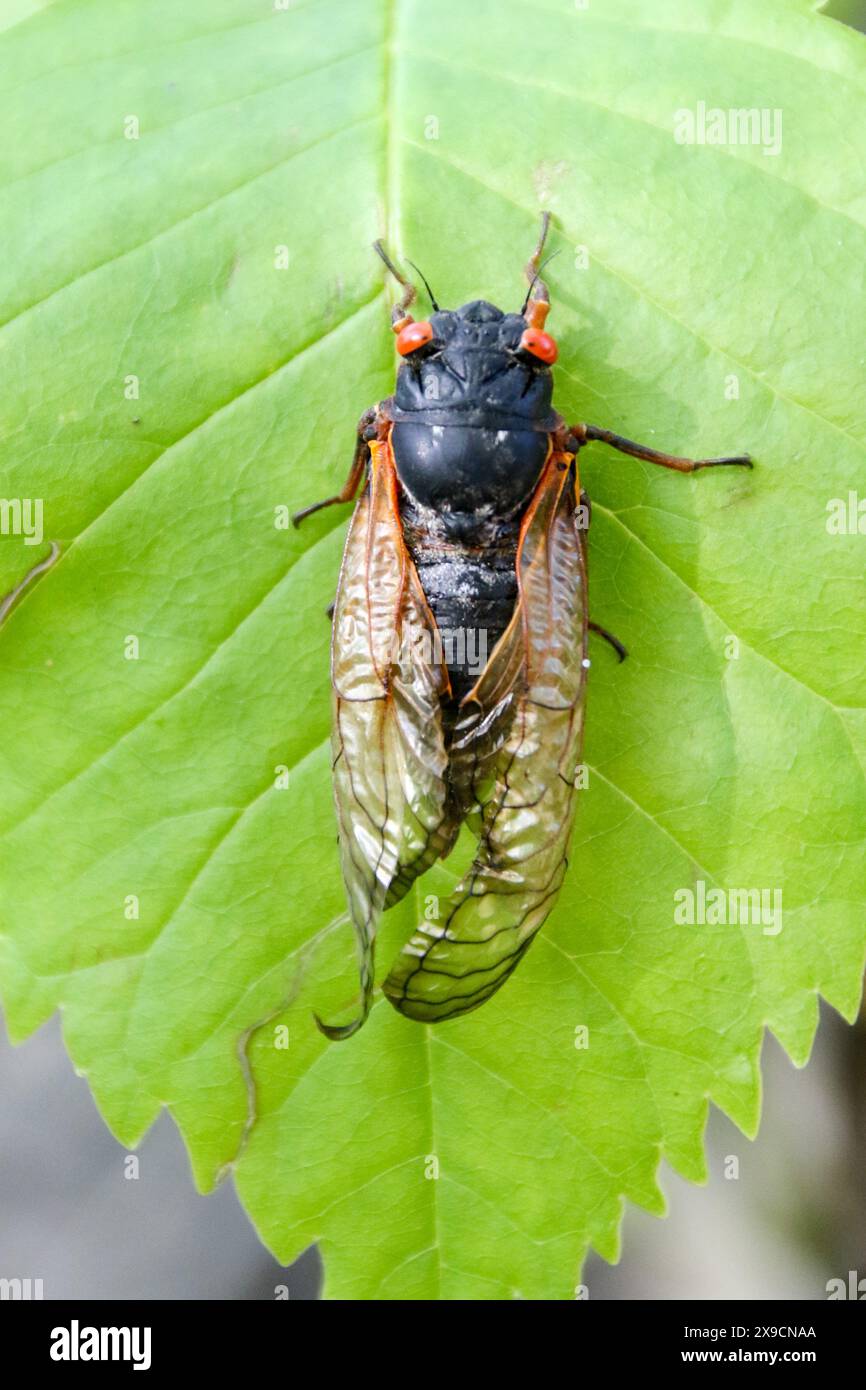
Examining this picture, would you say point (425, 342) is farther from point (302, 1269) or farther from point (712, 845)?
point (302, 1269)

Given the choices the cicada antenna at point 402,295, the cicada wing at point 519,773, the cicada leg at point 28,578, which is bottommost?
the cicada wing at point 519,773

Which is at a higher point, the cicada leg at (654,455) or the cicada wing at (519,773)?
the cicada leg at (654,455)

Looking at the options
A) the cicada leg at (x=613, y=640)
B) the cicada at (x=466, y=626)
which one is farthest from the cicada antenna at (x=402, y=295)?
the cicada leg at (x=613, y=640)

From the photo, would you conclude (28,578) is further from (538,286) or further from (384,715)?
(538,286)

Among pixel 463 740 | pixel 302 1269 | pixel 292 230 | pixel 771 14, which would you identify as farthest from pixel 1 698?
pixel 302 1269

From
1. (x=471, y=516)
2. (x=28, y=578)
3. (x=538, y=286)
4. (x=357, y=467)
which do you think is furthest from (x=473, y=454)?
(x=28, y=578)

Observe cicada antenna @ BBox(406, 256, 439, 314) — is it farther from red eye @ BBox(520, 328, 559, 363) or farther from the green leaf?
red eye @ BBox(520, 328, 559, 363)

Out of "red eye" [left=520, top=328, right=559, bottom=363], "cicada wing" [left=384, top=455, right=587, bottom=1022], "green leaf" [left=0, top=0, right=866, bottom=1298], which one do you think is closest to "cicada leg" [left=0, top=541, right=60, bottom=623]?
"green leaf" [left=0, top=0, right=866, bottom=1298]

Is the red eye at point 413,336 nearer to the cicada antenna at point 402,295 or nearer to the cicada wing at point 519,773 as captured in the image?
the cicada antenna at point 402,295
